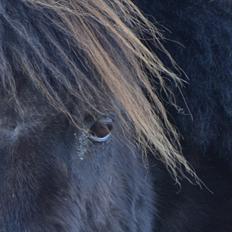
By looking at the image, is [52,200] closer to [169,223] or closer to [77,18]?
[77,18]

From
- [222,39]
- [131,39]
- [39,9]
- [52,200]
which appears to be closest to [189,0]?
[222,39]

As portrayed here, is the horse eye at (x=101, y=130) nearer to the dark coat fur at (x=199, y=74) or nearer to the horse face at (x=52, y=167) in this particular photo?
the horse face at (x=52, y=167)

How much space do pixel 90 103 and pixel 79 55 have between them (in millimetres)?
76

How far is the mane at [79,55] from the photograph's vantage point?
751mm

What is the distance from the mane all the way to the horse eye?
20 millimetres

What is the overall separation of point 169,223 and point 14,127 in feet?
1.70

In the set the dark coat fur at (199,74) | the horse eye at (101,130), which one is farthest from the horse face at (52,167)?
the dark coat fur at (199,74)

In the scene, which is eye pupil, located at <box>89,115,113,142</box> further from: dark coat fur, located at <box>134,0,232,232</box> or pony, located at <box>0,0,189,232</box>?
dark coat fur, located at <box>134,0,232,232</box>

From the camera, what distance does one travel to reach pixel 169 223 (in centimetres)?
114

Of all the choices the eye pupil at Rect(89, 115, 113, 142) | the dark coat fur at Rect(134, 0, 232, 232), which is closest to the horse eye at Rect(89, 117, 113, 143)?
the eye pupil at Rect(89, 115, 113, 142)

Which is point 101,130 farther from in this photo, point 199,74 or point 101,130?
point 199,74

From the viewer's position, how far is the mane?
0.75m

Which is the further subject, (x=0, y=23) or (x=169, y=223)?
(x=169, y=223)

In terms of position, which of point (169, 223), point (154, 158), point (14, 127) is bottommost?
point (169, 223)
